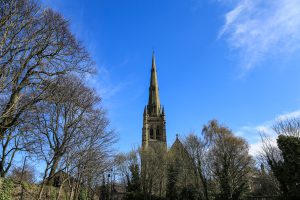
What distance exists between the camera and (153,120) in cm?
5409

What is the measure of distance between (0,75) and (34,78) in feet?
7.75

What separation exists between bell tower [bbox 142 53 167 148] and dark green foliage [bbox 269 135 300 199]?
101 feet

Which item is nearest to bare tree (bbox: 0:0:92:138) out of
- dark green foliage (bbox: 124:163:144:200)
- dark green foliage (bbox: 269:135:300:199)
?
dark green foliage (bbox: 269:135:300:199)

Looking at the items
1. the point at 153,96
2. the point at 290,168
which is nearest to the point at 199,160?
the point at 290,168

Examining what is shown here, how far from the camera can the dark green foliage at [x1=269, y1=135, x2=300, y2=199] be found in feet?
52.5

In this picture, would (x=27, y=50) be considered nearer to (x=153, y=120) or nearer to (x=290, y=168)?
(x=290, y=168)

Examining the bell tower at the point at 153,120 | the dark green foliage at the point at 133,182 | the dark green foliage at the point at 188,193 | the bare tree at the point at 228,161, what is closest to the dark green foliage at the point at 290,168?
the bare tree at the point at 228,161

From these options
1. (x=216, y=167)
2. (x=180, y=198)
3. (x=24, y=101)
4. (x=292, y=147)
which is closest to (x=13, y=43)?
(x=24, y=101)

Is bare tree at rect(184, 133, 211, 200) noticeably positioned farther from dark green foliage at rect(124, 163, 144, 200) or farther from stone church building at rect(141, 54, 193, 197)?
dark green foliage at rect(124, 163, 144, 200)

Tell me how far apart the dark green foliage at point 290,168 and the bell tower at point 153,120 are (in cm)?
3086

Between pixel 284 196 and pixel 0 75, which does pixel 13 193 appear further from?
pixel 284 196

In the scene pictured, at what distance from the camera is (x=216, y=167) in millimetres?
25531

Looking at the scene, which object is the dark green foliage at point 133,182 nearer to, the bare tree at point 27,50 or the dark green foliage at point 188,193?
the dark green foliage at point 188,193

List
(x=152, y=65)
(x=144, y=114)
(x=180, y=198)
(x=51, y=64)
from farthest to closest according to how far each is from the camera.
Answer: (x=152, y=65), (x=144, y=114), (x=180, y=198), (x=51, y=64)
